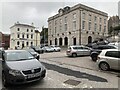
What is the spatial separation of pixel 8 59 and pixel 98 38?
1685 inches

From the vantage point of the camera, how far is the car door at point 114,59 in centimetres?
839

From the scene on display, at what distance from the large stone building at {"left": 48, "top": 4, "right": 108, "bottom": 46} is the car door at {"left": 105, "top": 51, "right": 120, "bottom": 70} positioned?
3171cm

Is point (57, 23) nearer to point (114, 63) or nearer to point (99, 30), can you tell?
point (99, 30)

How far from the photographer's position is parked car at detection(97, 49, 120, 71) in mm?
8453

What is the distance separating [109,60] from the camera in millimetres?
8773

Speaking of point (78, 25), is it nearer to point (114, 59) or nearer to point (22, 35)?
point (114, 59)

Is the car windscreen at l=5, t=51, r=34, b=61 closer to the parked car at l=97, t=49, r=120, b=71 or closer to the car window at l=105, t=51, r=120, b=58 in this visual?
the parked car at l=97, t=49, r=120, b=71

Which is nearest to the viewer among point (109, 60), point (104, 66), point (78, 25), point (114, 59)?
point (114, 59)

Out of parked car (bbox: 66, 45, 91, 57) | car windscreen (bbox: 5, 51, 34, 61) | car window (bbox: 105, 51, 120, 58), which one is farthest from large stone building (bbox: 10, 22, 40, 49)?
car window (bbox: 105, 51, 120, 58)

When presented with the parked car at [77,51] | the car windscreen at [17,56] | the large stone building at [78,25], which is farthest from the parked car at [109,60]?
the large stone building at [78,25]

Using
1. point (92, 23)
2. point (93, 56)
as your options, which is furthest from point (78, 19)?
point (93, 56)

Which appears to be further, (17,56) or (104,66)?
(104,66)

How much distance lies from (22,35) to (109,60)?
61445 millimetres

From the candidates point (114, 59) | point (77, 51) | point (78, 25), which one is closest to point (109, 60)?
point (114, 59)
